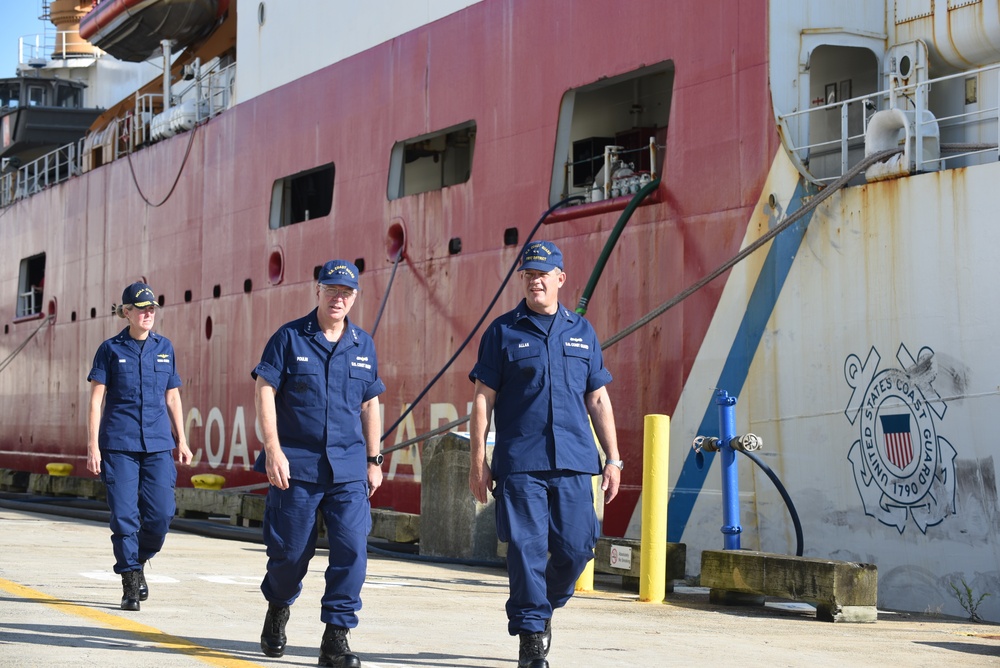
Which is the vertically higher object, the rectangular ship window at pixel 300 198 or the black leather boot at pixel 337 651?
the rectangular ship window at pixel 300 198

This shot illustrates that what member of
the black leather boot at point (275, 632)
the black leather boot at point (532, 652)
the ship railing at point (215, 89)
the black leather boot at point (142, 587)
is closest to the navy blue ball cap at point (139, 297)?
the black leather boot at point (142, 587)

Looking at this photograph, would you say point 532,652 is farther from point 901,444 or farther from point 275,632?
point 901,444

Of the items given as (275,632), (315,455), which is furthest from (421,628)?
(315,455)

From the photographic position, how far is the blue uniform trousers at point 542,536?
4824 millimetres

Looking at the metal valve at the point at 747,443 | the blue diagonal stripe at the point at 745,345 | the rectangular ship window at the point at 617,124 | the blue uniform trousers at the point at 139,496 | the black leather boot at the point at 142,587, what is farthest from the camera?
the rectangular ship window at the point at 617,124

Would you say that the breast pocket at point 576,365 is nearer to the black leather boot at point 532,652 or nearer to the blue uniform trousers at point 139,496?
the black leather boot at point 532,652

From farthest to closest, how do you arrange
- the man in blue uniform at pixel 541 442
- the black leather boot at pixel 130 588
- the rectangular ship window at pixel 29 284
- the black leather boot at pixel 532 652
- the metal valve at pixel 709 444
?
the rectangular ship window at pixel 29 284, the metal valve at pixel 709 444, the black leather boot at pixel 130 588, the man in blue uniform at pixel 541 442, the black leather boot at pixel 532 652

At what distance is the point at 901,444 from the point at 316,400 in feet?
13.2

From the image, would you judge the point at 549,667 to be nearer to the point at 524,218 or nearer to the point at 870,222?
the point at 870,222

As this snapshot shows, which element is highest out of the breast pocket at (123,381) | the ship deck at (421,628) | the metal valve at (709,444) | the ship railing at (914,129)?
the ship railing at (914,129)

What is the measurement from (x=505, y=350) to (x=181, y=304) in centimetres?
1282

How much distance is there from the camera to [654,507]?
7531mm

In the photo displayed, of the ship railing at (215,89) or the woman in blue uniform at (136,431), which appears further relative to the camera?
the ship railing at (215,89)

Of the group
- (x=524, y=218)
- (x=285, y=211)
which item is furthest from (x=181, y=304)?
(x=524, y=218)
